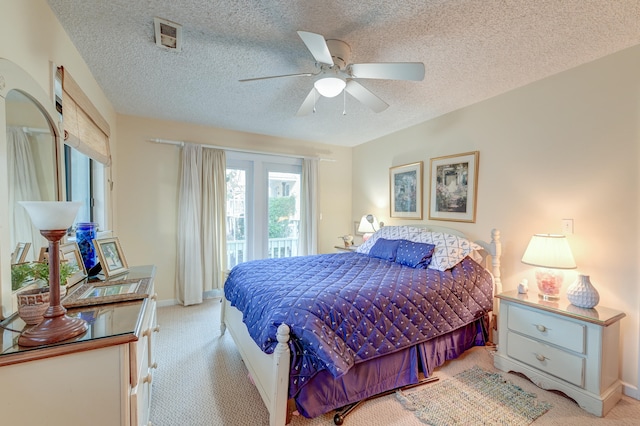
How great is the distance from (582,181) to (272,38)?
8.65 ft

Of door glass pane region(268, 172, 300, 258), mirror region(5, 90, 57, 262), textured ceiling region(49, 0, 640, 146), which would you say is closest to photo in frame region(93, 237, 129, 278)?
mirror region(5, 90, 57, 262)

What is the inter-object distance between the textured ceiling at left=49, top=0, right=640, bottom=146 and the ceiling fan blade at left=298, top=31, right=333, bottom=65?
226 millimetres

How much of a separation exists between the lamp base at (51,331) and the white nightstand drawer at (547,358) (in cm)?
280

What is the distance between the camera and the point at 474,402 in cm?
187

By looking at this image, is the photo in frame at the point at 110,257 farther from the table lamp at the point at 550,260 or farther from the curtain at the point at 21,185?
the table lamp at the point at 550,260

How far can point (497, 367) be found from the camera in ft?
7.54

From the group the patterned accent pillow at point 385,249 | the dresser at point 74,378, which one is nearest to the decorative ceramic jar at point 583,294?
the patterned accent pillow at point 385,249

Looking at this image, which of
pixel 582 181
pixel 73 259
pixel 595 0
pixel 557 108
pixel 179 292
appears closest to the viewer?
pixel 595 0

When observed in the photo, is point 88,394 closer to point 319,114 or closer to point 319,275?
point 319,275

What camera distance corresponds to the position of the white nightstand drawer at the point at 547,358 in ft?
6.15

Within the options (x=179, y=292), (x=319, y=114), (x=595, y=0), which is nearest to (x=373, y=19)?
(x=595, y=0)

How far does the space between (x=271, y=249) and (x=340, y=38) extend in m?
3.33

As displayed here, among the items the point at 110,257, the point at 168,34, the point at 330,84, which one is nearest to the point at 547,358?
the point at 330,84

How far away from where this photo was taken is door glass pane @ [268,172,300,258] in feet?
14.7
